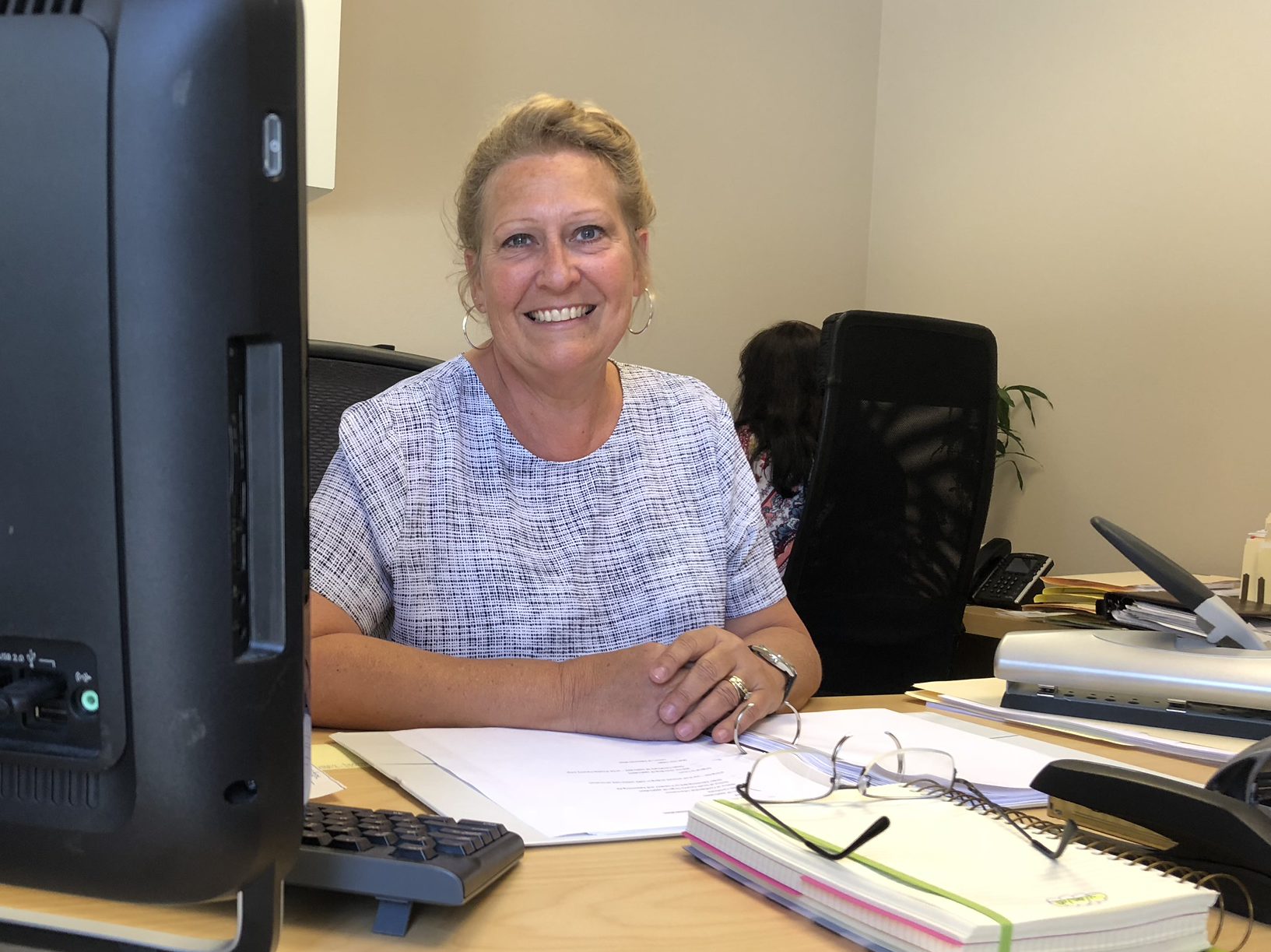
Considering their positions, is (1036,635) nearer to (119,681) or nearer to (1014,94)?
(119,681)

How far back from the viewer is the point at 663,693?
1.01 m

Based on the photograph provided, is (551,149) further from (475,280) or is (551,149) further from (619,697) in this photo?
(619,697)

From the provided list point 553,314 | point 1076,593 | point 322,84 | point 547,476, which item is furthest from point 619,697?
point 322,84

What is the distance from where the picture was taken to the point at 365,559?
1276 mm

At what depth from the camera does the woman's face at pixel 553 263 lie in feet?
4.64

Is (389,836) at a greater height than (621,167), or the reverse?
(621,167)

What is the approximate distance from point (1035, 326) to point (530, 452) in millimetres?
2403

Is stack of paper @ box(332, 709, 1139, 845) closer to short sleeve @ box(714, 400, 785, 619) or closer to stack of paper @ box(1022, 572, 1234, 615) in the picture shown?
short sleeve @ box(714, 400, 785, 619)

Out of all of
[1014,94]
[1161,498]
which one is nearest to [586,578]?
[1161,498]

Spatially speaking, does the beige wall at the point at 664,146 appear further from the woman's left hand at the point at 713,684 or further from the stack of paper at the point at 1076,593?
the woman's left hand at the point at 713,684

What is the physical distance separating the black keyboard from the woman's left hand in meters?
0.40

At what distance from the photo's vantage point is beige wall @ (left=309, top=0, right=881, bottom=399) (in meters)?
2.97

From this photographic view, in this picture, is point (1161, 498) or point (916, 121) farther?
point (916, 121)

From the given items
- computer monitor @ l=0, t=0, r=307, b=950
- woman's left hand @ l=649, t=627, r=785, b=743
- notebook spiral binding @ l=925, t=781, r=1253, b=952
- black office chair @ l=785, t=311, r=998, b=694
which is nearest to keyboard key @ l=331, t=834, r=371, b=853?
computer monitor @ l=0, t=0, r=307, b=950
